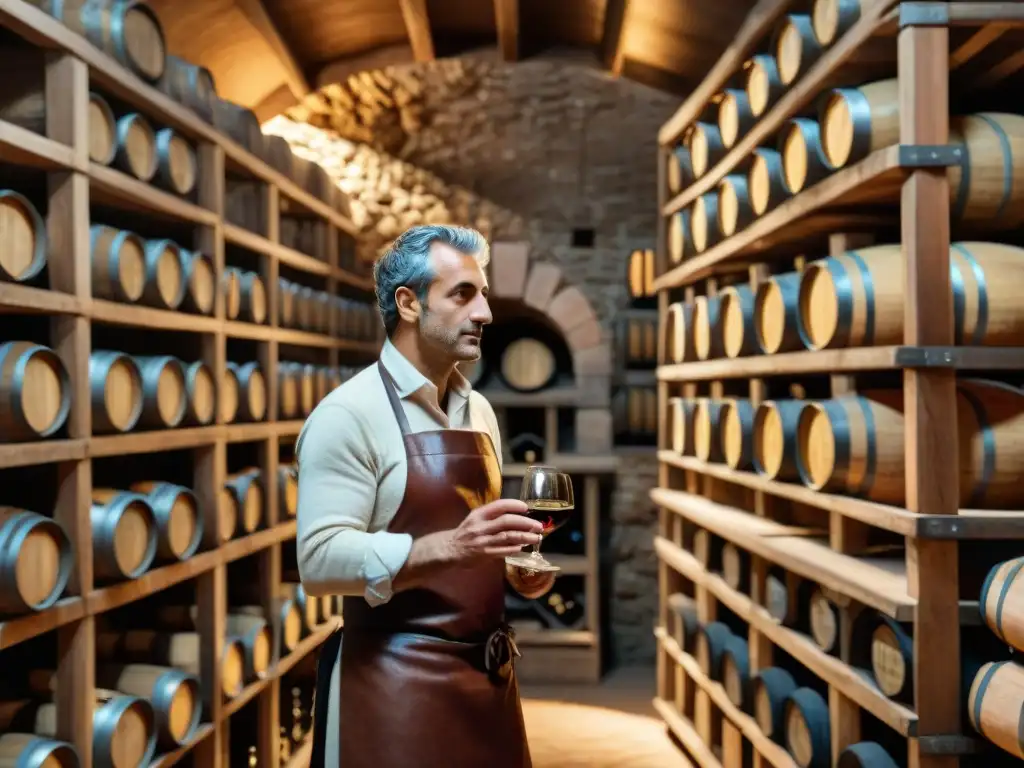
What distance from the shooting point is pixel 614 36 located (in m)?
6.38

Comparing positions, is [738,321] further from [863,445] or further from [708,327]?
[863,445]

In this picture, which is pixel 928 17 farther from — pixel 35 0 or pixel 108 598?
pixel 108 598

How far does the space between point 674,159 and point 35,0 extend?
356 cm

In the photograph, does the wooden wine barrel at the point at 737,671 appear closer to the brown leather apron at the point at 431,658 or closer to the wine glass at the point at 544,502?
the brown leather apron at the point at 431,658

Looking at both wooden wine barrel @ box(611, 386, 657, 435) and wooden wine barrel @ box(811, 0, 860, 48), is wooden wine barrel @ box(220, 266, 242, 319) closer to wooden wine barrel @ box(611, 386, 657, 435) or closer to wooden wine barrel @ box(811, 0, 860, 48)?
wooden wine barrel @ box(811, 0, 860, 48)

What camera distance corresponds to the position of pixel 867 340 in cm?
298

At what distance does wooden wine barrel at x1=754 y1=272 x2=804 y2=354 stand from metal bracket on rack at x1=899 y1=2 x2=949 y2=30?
1.05 meters

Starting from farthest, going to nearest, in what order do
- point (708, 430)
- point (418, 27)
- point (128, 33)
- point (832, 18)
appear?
1. point (418, 27)
2. point (708, 430)
3. point (128, 33)
4. point (832, 18)

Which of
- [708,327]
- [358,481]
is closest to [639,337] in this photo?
[708,327]

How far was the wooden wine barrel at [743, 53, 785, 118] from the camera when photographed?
3869 mm

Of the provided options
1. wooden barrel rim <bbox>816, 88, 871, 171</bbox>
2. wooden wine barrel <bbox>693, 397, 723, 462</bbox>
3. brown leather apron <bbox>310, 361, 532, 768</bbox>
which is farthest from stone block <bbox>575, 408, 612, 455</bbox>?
brown leather apron <bbox>310, 361, 532, 768</bbox>

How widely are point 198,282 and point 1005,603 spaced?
10.0 feet

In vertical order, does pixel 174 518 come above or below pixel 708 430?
below

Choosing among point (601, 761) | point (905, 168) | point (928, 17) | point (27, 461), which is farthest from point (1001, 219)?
point (601, 761)
